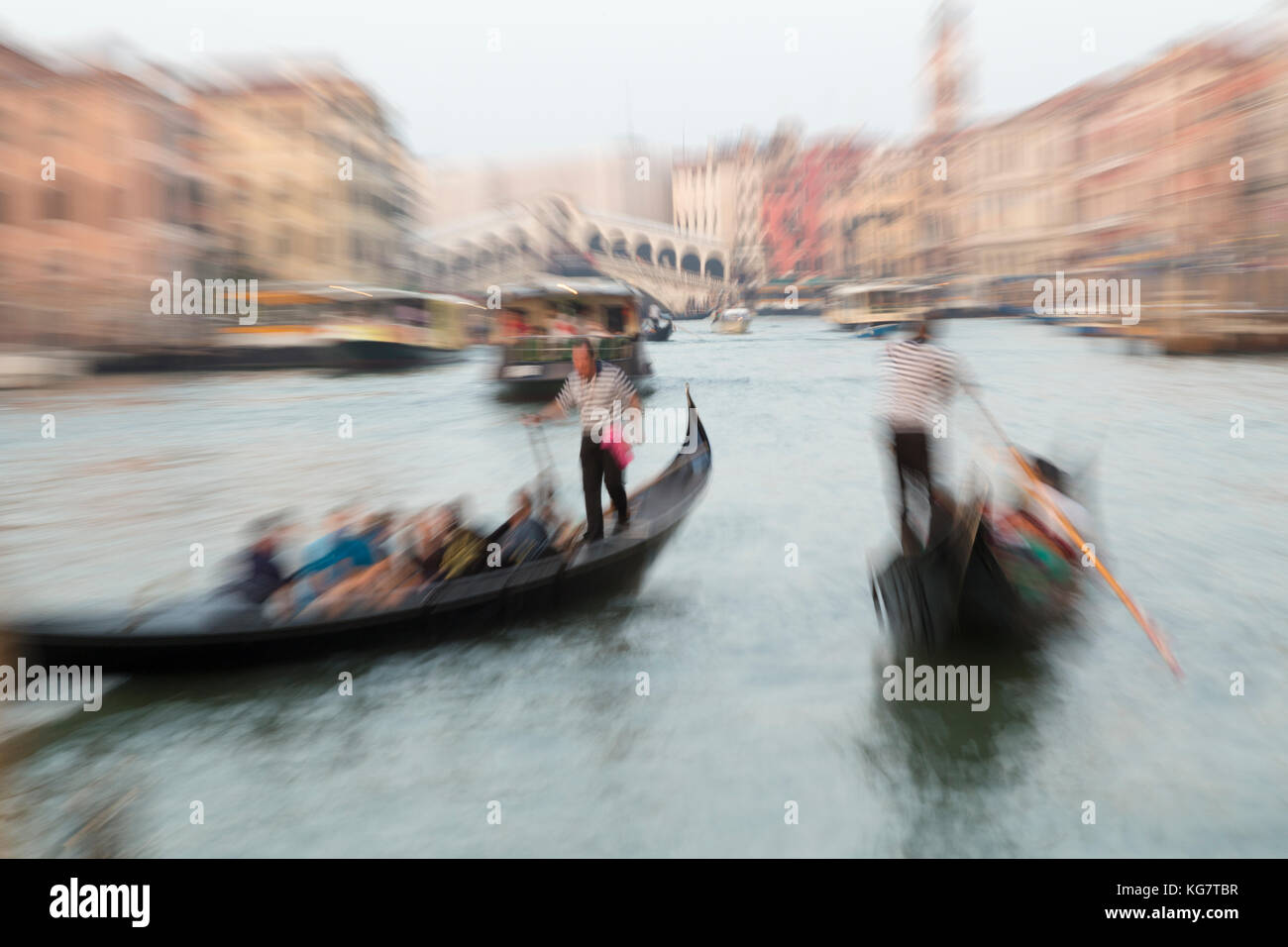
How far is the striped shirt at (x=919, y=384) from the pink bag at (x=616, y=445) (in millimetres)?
1155

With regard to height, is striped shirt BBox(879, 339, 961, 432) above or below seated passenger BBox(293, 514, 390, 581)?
above

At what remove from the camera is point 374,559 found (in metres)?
3.53

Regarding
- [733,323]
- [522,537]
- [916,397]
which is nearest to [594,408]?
[522,537]

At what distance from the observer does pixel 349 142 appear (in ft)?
103

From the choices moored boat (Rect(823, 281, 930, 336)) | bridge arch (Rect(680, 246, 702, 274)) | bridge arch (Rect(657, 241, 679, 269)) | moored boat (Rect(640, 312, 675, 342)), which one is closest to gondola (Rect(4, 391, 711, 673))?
moored boat (Rect(823, 281, 930, 336))

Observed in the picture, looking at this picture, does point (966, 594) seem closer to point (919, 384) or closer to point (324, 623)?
point (919, 384)

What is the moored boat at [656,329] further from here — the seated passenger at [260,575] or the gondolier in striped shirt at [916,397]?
the seated passenger at [260,575]

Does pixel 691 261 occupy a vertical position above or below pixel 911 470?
above

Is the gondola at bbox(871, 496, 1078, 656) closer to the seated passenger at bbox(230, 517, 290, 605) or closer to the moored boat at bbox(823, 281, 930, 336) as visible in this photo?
the seated passenger at bbox(230, 517, 290, 605)

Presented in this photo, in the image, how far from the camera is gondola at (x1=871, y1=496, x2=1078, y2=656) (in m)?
3.08

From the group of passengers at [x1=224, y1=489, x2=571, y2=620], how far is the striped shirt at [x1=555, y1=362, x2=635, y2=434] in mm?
486

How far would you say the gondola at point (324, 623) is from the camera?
3055mm

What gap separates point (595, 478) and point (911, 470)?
1.36 m
